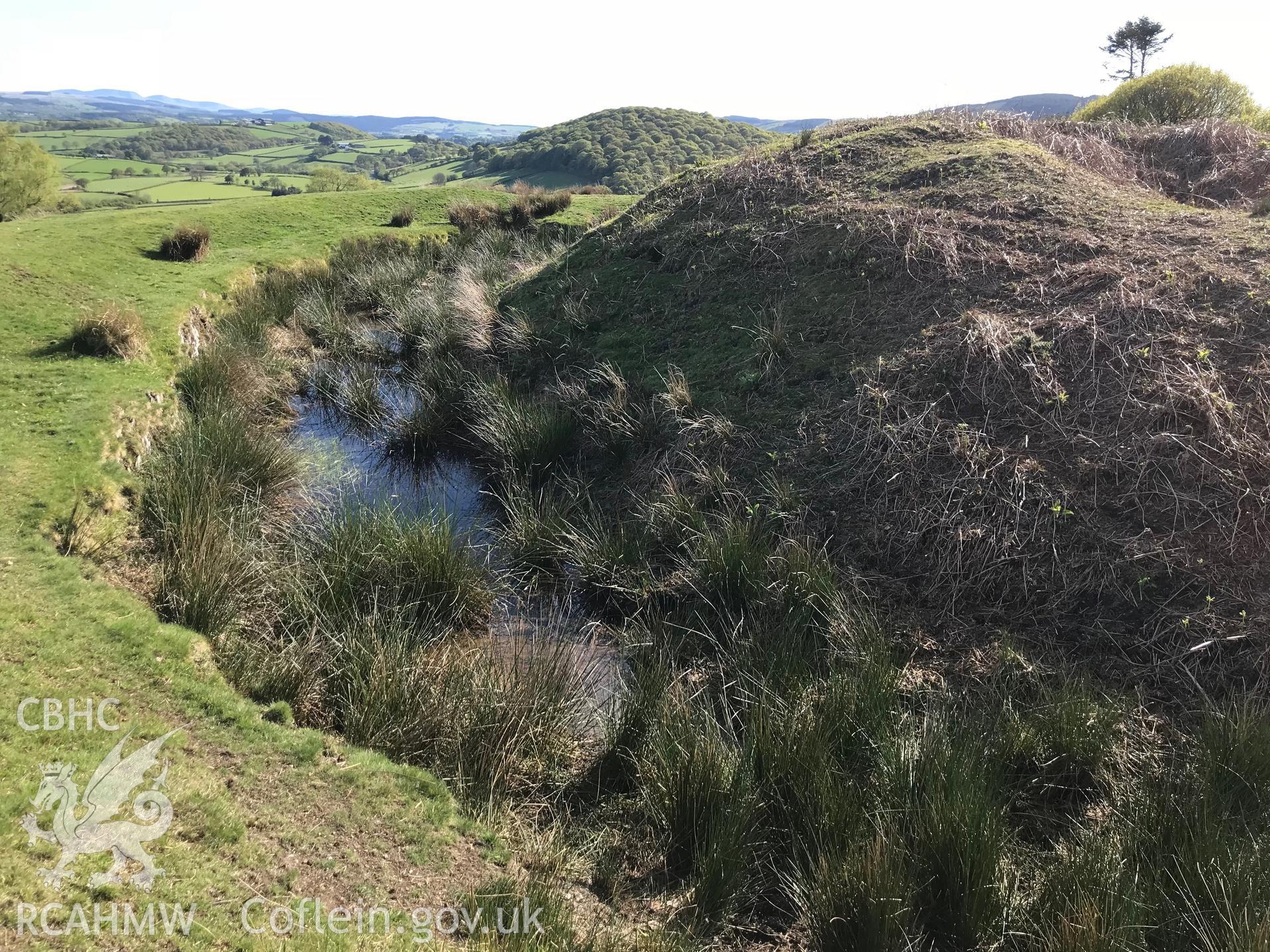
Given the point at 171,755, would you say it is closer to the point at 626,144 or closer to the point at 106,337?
the point at 106,337

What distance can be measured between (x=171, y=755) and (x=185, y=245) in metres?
11.5

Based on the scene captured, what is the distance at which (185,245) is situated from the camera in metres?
11.5

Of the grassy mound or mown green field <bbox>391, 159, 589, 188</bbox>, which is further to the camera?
mown green field <bbox>391, 159, 589, 188</bbox>

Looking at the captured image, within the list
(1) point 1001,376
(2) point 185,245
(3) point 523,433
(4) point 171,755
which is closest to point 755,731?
(4) point 171,755

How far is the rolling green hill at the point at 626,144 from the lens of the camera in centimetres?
4397

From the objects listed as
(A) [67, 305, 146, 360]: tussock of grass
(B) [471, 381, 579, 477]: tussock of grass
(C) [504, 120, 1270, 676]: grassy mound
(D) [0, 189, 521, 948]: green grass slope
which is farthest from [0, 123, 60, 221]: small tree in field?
(C) [504, 120, 1270, 676]: grassy mound

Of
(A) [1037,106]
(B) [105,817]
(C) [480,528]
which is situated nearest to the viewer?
(B) [105,817]

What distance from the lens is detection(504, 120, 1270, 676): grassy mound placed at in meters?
4.62

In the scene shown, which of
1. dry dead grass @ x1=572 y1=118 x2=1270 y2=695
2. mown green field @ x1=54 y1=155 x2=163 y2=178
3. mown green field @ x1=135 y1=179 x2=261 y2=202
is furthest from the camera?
mown green field @ x1=54 y1=155 x2=163 y2=178

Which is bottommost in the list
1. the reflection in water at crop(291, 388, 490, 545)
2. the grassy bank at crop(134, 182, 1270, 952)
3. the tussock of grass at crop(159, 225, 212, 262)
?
the grassy bank at crop(134, 182, 1270, 952)

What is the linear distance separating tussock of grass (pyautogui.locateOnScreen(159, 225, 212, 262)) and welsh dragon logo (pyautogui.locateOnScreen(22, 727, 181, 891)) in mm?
11397

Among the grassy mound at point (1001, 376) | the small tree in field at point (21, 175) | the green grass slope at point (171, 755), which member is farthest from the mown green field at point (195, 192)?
the green grass slope at point (171, 755)

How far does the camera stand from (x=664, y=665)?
447cm

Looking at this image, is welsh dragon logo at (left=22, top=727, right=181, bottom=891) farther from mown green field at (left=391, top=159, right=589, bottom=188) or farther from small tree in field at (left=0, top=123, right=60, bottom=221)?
mown green field at (left=391, top=159, right=589, bottom=188)
